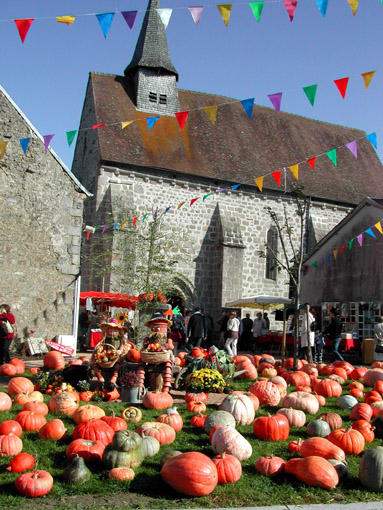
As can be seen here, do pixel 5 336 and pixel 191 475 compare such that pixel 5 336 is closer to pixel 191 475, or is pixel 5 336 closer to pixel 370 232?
pixel 191 475

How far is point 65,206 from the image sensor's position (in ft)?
49.3

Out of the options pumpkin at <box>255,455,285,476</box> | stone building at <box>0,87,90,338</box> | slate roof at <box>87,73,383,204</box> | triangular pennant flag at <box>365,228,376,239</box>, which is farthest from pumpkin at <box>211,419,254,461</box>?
slate roof at <box>87,73,383,204</box>

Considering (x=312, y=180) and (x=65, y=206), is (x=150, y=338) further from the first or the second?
(x=312, y=180)

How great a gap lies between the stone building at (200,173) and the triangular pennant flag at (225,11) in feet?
44.2

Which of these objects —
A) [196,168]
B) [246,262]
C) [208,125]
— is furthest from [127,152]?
[246,262]

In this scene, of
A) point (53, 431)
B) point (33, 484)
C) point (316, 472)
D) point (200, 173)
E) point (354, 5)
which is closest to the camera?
point (33, 484)

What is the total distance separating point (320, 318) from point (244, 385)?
1088 cm

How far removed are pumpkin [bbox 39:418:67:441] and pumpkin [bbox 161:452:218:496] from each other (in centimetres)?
170

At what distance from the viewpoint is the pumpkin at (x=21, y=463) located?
4.77m

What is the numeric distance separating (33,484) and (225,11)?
7061mm

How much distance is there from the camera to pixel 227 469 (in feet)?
15.5

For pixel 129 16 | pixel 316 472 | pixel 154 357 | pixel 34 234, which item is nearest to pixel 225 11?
pixel 129 16

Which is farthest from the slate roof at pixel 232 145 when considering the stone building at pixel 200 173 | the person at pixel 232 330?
the person at pixel 232 330

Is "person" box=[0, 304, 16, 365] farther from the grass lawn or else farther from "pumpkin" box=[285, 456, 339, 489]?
"pumpkin" box=[285, 456, 339, 489]
